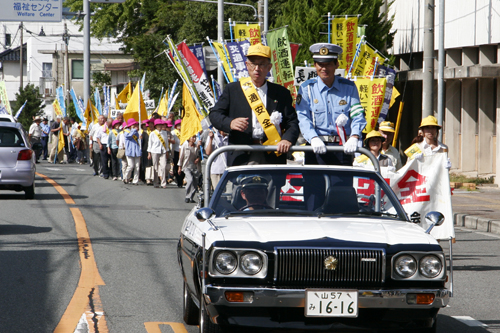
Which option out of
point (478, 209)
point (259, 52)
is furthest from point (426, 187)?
point (478, 209)

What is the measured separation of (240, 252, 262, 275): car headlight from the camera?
15.5 ft

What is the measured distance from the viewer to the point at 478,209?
614 inches

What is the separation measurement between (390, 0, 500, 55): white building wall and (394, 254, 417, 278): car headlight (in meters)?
13.8

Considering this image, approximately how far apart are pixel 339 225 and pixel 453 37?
20.4 meters

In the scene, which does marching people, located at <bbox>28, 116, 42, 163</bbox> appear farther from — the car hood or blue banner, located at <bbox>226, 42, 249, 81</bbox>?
the car hood

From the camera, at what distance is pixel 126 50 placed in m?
46.7

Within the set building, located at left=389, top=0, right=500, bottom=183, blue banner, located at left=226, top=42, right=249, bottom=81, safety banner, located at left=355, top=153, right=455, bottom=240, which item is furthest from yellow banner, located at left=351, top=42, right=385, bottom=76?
safety banner, located at left=355, top=153, right=455, bottom=240

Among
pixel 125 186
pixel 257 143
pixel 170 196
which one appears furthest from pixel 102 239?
pixel 125 186

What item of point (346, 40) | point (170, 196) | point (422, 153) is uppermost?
point (346, 40)

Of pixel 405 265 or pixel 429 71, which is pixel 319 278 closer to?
pixel 405 265

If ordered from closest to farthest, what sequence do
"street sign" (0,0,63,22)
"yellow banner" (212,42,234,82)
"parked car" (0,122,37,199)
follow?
"parked car" (0,122,37,199) < "yellow banner" (212,42,234,82) < "street sign" (0,0,63,22)

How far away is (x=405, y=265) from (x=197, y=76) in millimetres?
15720

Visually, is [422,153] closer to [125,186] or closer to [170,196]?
[170,196]

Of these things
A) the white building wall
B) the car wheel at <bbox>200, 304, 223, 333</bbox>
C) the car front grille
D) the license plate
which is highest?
the white building wall
